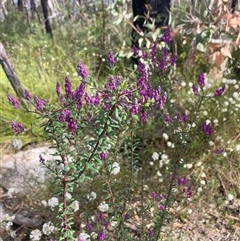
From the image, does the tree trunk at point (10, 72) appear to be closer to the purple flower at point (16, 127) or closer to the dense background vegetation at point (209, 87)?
the dense background vegetation at point (209, 87)

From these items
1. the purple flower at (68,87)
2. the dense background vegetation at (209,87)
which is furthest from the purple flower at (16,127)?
the purple flower at (68,87)

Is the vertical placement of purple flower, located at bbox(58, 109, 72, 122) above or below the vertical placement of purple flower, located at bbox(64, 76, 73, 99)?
below

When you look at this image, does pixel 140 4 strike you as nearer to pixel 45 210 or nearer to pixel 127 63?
pixel 127 63

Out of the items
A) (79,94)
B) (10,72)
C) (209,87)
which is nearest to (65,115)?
(79,94)

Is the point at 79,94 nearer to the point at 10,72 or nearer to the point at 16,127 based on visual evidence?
the point at 16,127

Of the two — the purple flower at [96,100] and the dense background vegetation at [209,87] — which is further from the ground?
the purple flower at [96,100]

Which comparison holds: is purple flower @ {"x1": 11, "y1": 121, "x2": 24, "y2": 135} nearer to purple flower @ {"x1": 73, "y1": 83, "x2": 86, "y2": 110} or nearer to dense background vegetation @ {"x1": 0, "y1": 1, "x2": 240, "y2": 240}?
dense background vegetation @ {"x1": 0, "y1": 1, "x2": 240, "y2": 240}

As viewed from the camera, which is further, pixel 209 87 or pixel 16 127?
pixel 209 87

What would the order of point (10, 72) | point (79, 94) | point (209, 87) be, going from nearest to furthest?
point (79, 94) → point (209, 87) → point (10, 72)

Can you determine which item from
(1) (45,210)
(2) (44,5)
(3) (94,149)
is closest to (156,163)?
(1) (45,210)

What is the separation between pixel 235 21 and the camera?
6.22 ft

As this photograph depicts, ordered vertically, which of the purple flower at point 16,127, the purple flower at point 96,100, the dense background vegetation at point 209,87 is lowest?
the dense background vegetation at point 209,87

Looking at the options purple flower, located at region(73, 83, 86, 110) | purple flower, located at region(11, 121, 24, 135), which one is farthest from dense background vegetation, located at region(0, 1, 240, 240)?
purple flower, located at region(73, 83, 86, 110)

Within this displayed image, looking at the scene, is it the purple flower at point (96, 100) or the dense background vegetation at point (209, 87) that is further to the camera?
the dense background vegetation at point (209, 87)
